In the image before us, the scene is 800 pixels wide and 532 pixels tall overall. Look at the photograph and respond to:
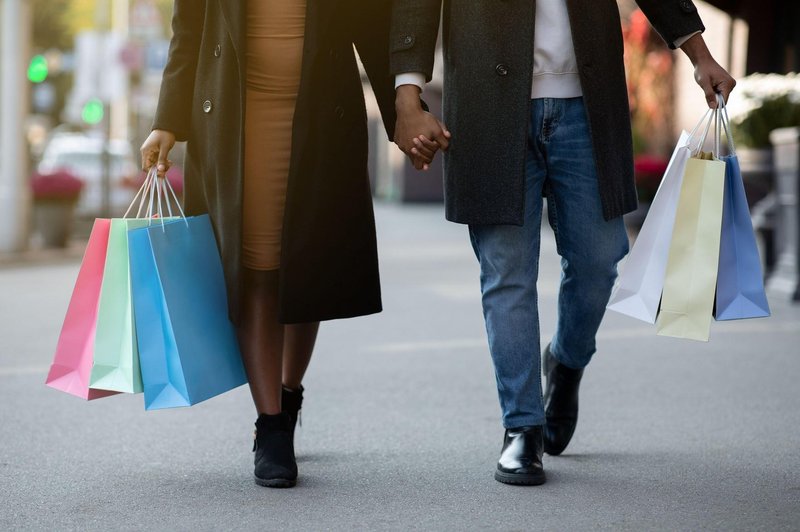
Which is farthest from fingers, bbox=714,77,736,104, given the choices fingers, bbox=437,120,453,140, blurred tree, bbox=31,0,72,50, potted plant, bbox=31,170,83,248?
→ blurred tree, bbox=31,0,72,50

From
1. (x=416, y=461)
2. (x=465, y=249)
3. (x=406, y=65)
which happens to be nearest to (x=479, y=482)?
(x=416, y=461)

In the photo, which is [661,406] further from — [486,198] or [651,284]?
[486,198]

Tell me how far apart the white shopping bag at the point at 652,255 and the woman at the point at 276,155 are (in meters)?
0.76

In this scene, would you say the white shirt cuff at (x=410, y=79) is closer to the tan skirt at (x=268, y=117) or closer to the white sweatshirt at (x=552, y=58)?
the white sweatshirt at (x=552, y=58)

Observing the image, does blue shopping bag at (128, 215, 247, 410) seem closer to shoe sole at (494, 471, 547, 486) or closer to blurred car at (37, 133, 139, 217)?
shoe sole at (494, 471, 547, 486)

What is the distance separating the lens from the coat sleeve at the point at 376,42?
364 cm

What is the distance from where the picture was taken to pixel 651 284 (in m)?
3.52

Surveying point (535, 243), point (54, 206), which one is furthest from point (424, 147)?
point (54, 206)

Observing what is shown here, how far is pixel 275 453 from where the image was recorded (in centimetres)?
354

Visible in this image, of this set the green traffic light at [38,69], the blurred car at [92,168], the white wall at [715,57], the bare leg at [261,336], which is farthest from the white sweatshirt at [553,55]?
the green traffic light at [38,69]

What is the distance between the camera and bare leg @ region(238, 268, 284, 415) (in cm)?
360

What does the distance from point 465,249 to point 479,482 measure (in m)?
11.0

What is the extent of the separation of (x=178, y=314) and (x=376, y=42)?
40.0 inches

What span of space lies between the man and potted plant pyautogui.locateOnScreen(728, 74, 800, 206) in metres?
6.53
